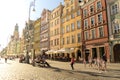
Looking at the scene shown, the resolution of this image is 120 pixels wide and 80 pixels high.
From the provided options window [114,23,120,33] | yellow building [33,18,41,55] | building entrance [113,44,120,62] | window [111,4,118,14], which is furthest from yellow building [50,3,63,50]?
window [114,23,120,33]

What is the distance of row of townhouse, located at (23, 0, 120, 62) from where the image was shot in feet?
101

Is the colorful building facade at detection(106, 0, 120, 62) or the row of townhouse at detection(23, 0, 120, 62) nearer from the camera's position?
the colorful building facade at detection(106, 0, 120, 62)

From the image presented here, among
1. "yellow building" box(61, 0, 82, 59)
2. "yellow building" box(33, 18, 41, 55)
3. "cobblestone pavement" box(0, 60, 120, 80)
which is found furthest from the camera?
"yellow building" box(33, 18, 41, 55)

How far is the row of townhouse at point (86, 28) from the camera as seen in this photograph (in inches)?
1217

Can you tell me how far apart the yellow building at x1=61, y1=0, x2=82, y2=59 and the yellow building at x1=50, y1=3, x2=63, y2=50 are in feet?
8.52

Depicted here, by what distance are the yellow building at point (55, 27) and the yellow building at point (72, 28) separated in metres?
2.60

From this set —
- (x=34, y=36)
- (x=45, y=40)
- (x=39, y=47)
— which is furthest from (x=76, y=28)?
(x=34, y=36)

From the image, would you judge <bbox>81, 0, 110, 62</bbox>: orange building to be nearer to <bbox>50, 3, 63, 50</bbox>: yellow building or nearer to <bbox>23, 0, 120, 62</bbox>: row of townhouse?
<bbox>23, 0, 120, 62</bbox>: row of townhouse

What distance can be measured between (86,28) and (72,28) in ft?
23.1

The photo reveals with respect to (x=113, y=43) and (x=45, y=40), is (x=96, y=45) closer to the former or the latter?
(x=113, y=43)

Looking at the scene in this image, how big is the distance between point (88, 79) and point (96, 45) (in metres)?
23.8

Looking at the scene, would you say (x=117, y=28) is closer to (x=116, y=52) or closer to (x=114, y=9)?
(x=114, y=9)

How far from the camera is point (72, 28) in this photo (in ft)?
149

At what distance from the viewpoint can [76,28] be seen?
43.1 metres
